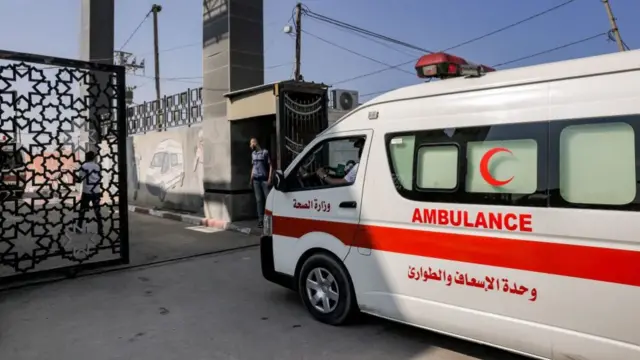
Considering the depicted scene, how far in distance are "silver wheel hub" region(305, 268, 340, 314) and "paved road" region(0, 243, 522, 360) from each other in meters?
0.19

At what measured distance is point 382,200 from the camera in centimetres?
391

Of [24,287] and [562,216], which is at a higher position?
[562,216]

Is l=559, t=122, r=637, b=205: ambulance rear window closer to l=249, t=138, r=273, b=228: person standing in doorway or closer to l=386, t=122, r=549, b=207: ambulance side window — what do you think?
l=386, t=122, r=549, b=207: ambulance side window

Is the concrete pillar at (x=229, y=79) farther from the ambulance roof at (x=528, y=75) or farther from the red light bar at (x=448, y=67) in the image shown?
the red light bar at (x=448, y=67)

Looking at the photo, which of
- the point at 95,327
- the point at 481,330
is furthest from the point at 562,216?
the point at 95,327

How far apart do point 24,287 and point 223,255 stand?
2.78 m

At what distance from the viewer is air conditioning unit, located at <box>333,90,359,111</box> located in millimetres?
12205

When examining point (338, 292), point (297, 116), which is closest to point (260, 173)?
point (297, 116)

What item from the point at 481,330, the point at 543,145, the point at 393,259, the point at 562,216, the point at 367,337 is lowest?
the point at 367,337

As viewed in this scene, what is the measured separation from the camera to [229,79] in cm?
984

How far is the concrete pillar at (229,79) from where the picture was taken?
984 cm

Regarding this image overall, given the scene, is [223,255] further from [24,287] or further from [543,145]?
[543,145]

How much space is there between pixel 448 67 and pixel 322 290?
2325mm

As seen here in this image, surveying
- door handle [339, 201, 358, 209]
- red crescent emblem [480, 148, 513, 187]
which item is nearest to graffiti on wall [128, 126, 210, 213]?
door handle [339, 201, 358, 209]
